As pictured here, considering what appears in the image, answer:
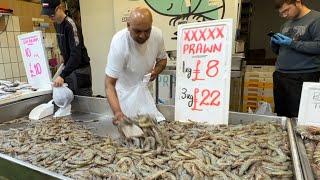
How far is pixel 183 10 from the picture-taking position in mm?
3820

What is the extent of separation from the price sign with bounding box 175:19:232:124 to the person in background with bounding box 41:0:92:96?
1.08 meters

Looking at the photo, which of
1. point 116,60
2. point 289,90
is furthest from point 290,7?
point 116,60

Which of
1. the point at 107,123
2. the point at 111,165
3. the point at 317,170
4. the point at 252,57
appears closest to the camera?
the point at 317,170

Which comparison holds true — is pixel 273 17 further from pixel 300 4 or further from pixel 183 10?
pixel 300 4

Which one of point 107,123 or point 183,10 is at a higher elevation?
point 183,10

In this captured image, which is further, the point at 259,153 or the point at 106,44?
the point at 106,44

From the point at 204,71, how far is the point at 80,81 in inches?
50.1

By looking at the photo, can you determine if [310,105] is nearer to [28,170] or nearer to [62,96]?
[28,170]

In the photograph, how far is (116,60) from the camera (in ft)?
5.47

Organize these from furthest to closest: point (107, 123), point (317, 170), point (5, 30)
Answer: point (5, 30)
point (107, 123)
point (317, 170)

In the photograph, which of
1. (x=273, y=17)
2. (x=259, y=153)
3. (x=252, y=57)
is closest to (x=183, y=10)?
(x=252, y=57)

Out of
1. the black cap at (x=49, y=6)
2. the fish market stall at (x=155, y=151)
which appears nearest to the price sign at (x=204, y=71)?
the fish market stall at (x=155, y=151)

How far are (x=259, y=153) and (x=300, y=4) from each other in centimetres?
163

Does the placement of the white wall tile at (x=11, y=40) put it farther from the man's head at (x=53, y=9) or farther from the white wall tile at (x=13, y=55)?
the man's head at (x=53, y=9)
